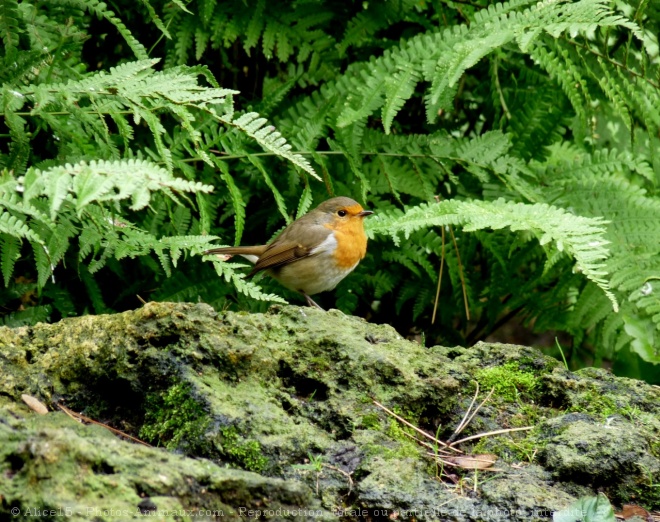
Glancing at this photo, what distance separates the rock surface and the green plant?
2.50 feet

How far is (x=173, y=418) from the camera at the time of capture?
240 cm

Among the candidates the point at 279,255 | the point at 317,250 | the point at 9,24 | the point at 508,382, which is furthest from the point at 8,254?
the point at 508,382

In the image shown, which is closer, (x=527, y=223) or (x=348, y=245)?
(x=527, y=223)

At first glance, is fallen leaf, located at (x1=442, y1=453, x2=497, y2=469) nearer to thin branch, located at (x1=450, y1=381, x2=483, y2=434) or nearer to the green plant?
thin branch, located at (x1=450, y1=381, x2=483, y2=434)

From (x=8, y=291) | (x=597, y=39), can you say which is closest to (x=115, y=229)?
(x=8, y=291)

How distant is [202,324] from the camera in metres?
2.66

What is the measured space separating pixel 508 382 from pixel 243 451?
107 centimetres

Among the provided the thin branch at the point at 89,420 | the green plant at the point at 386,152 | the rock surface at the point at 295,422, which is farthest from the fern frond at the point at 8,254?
the thin branch at the point at 89,420

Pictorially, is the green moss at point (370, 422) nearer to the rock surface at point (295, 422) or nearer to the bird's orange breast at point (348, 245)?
the rock surface at point (295, 422)

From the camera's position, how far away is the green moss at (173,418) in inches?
91.9

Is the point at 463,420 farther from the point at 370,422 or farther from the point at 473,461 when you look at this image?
the point at 370,422

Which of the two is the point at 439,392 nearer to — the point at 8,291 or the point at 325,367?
the point at 325,367

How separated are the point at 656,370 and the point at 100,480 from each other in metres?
3.18

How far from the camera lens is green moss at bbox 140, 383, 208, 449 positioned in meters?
2.33
